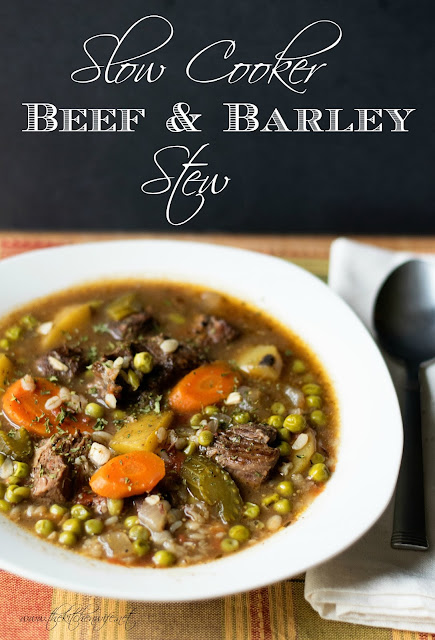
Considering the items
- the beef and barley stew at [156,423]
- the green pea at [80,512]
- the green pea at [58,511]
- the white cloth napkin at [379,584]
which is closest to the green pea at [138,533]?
the beef and barley stew at [156,423]

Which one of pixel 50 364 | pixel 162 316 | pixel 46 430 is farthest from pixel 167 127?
pixel 46 430

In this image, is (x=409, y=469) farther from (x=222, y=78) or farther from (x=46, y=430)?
(x=222, y=78)

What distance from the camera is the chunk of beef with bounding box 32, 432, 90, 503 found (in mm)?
4316

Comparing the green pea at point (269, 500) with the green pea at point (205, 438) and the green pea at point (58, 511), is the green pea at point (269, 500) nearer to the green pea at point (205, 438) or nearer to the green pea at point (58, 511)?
the green pea at point (205, 438)

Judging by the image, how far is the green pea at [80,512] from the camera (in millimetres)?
4262

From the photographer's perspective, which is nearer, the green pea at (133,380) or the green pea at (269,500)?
the green pea at (269,500)

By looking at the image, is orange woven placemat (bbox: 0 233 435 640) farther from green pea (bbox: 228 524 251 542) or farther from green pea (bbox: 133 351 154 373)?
green pea (bbox: 133 351 154 373)

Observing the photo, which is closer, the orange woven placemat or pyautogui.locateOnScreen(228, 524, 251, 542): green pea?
the orange woven placemat

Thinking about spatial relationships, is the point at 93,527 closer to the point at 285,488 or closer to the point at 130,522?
the point at 130,522

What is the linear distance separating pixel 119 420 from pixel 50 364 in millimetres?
712

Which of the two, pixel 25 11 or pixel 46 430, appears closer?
pixel 46 430

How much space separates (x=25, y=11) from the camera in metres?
6.39


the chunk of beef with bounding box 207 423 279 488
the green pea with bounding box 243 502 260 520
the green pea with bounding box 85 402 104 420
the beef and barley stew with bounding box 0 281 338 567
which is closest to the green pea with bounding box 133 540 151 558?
the beef and barley stew with bounding box 0 281 338 567

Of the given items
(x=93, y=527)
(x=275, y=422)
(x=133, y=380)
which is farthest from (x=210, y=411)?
(x=93, y=527)
